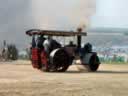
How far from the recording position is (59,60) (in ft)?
109

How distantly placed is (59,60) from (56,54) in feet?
1.41

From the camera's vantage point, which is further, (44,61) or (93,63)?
(93,63)

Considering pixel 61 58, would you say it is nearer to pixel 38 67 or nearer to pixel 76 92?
pixel 38 67

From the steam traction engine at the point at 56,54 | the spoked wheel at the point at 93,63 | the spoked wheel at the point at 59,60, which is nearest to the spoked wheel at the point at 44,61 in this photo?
the steam traction engine at the point at 56,54

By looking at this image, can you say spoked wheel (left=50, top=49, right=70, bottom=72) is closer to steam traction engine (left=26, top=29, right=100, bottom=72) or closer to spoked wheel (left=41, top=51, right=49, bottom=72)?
steam traction engine (left=26, top=29, right=100, bottom=72)

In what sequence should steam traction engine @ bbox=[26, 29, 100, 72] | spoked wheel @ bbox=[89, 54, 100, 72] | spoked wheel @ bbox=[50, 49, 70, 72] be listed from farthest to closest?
1. spoked wheel @ bbox=[89, 54, 100, 72]
2. steam traction engine @ bbox=[26, 29, 100, 72]
3. spoked wheel @ bbox=[50, 49, 70, 72]

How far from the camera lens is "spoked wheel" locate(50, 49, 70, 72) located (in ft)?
109

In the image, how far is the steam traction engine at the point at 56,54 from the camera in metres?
33.3

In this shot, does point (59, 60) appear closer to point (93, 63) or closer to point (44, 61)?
point (44, 61)

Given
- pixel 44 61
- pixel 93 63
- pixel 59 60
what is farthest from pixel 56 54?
pixel 93 63

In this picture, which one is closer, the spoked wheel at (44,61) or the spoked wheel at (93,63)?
the spoked wheel at (44,61)

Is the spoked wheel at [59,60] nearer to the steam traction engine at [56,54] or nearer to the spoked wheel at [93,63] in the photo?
the steam traction engine at [56,54]

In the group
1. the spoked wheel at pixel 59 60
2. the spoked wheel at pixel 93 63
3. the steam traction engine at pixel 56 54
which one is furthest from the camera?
the spoked wheel at pixel 93 63

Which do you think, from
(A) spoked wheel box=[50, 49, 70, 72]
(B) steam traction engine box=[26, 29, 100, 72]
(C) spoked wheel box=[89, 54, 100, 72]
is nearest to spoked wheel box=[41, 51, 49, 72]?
(B) steam traction engine box=[26, 29, 100, 72]
